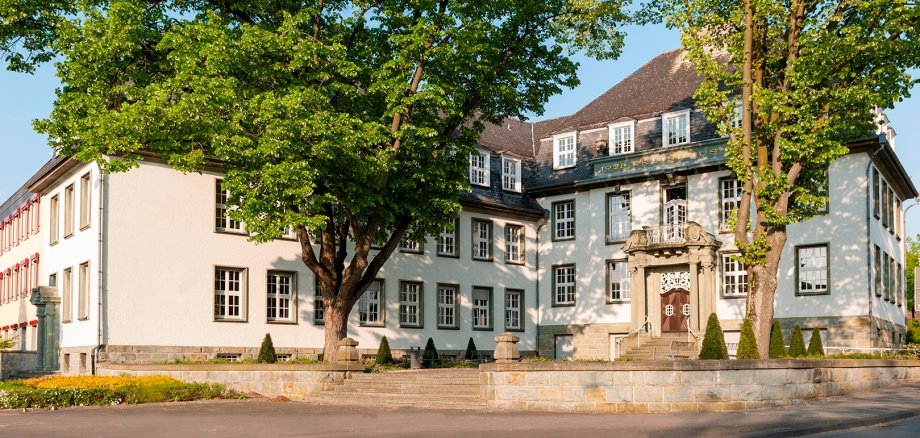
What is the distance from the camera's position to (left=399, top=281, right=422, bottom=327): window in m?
39.2

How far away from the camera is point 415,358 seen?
114 feet

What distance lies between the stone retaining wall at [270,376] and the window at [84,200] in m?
7.92

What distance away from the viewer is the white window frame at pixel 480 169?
139 feet

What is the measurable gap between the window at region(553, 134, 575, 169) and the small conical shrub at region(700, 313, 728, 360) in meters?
15.1

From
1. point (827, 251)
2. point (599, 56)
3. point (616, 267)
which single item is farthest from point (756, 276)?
point (616, 267)

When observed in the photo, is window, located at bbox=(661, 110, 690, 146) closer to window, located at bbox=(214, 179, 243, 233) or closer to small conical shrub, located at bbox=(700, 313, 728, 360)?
small conical shrub, located at bbox=(700, 313, 728, 360)

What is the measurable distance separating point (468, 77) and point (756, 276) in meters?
9.87

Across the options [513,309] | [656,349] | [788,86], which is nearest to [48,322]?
[513,309]

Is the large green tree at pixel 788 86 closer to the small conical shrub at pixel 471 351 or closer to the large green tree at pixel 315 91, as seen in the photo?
the large green tree at pixel 315 91

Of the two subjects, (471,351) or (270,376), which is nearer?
(270,376)

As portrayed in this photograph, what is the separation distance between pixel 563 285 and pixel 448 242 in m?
5.41

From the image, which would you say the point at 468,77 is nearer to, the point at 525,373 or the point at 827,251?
the point at 525,373

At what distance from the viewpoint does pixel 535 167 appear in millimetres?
44812

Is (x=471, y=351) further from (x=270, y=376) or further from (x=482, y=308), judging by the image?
(x=270, y=376)
